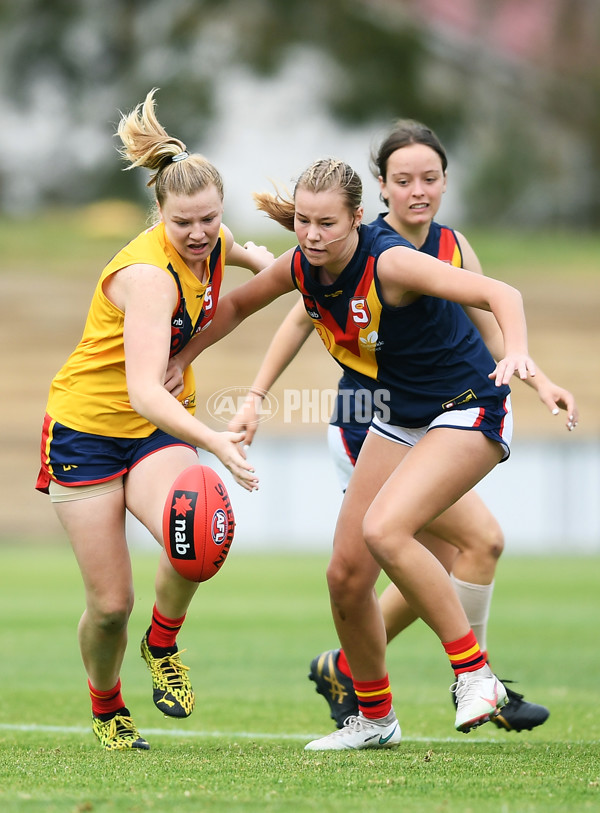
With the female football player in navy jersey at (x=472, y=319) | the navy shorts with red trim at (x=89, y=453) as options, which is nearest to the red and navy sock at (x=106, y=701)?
the navy shorts with red trim at (x=89, y=453)

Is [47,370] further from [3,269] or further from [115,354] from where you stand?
[115,354]

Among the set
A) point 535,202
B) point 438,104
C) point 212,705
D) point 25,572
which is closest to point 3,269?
point 438,104

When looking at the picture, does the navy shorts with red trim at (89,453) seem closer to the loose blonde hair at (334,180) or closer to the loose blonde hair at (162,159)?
the loose blonde hair at (162,159)

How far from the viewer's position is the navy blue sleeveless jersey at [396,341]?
451 centimetres

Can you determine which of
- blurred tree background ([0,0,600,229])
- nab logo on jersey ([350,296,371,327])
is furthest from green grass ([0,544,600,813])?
blurred tree background ([0,0,600,229])

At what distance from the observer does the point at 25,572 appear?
51.4 ft

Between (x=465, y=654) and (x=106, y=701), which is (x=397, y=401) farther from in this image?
(x=106, y=701)

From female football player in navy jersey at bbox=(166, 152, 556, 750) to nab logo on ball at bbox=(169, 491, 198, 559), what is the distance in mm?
610

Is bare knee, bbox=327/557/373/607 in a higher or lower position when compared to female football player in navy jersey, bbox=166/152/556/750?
lower

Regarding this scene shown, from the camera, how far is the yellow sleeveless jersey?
4.74 m

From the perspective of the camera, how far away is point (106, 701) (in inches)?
196

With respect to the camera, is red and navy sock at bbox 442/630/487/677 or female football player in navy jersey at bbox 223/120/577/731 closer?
red and navy sock at bbox 442/630/487/677

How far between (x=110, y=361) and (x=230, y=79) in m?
26.2

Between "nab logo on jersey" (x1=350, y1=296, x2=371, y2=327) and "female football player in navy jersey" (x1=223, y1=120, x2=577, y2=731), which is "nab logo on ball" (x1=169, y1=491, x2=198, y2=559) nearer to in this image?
"female football player in navy jersey" (x1=223, y1=120, x2=577, y2=731)
